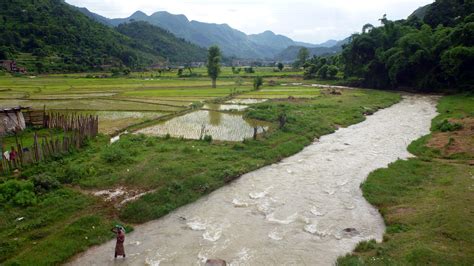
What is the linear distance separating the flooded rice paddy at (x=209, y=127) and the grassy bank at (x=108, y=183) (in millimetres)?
2038

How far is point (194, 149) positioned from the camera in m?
21.1

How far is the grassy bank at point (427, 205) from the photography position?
1024 cm

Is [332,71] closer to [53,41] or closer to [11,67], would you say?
[11,67]

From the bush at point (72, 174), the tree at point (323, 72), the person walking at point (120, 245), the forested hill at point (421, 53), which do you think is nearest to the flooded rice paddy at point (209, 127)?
the bush at point (72, 174)

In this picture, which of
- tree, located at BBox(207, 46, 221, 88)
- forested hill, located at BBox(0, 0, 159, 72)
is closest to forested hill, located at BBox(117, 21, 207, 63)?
forested hill, located at BBox(0, 0, 159, 72)

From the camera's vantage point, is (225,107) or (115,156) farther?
(225,107)

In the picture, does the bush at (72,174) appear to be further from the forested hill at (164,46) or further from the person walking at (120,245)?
the forested hill at (164,46)

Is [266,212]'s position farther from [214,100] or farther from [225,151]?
[214,100]

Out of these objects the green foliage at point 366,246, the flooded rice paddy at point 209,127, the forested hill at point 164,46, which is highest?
the forested hill at point 164,46

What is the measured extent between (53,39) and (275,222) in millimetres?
110580

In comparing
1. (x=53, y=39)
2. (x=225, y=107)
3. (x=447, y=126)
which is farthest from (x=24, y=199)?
(x=53, y=39)

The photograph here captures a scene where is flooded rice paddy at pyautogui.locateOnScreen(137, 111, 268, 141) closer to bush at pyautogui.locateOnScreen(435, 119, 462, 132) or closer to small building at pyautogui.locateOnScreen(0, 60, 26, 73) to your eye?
bush at pyautogui.locateOnScreen(435, 119, 462, 132)

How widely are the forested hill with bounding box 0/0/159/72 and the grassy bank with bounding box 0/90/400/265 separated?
Answer: 3078 inches

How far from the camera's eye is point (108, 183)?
16.2m
